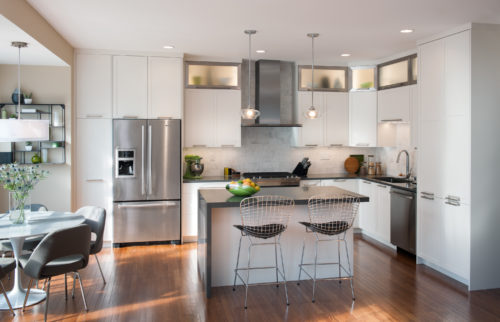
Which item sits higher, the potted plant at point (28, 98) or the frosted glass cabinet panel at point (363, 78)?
the frosted glass cabinet panel at point (363, 78)

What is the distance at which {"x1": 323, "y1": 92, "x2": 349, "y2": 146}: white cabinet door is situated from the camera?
693cm

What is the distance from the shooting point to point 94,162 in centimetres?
596

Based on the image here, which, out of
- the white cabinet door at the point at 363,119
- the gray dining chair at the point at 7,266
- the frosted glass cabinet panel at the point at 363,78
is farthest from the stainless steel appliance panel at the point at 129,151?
the frosted glass cabinet panel at the point at 363,78

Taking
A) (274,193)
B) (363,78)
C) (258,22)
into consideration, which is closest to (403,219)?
(274,193)

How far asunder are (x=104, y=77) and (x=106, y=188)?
1.53 metres

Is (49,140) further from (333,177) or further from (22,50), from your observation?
(333,177)

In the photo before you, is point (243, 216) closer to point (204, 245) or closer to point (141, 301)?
point (204, 245)

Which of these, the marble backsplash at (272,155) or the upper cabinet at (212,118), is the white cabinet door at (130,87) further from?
the marble backsplash at (272,155)

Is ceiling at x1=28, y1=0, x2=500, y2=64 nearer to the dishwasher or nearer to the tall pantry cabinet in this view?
the tall pantry cabinet

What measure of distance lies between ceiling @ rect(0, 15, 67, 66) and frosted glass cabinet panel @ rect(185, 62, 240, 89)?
176 centimetres

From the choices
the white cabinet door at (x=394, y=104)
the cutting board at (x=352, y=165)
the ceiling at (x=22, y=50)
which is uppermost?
the ceiling at (x=22, y=50)

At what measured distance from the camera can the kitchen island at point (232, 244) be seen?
4109 mm

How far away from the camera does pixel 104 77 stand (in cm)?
593

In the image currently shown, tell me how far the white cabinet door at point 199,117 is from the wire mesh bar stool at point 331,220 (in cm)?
254
